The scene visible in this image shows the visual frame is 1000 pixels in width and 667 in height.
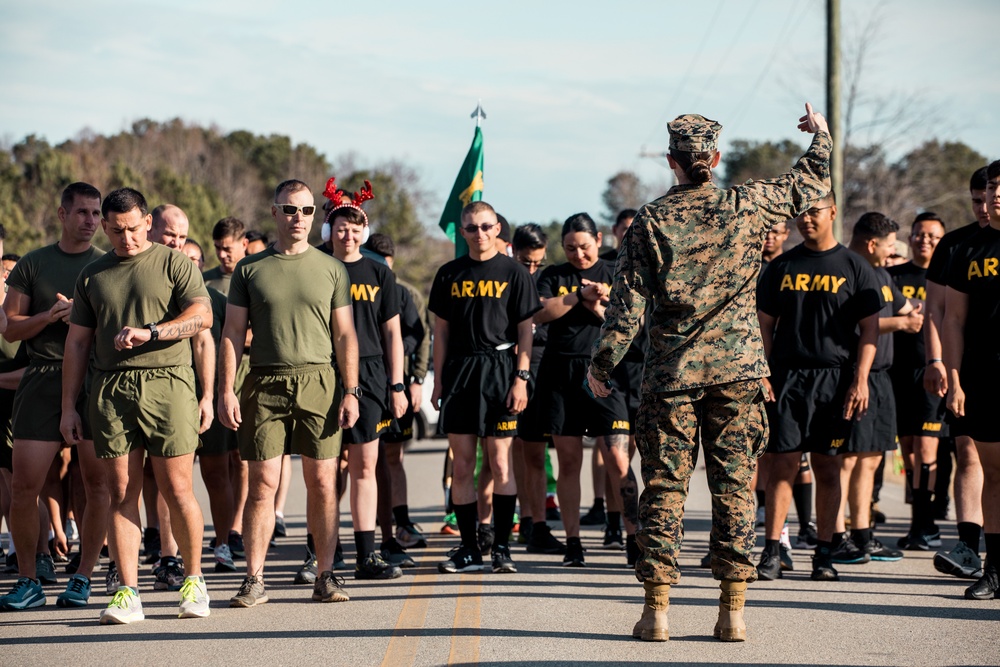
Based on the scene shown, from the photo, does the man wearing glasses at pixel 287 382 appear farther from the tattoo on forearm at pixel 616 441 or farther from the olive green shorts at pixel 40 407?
the tattoo on forearm at pixel 616 441

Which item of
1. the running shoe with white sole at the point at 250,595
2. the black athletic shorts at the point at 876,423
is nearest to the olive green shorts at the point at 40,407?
the running shoe with white sole at the point at 250,595

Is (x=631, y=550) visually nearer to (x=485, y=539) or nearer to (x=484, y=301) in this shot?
(x=485, y=539)

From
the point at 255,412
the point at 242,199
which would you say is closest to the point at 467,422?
the point at 255,412

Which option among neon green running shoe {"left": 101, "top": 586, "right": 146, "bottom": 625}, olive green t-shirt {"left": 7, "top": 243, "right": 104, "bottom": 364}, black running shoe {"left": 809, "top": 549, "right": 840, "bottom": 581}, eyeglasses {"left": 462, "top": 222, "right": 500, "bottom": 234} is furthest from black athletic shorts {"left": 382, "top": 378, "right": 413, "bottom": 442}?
black running shoe {"left": 809, "top": 549, "right": 840, "bottom": 581}

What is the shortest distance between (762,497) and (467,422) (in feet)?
10.5

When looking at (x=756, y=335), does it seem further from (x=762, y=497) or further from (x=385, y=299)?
(x=762, y=497)

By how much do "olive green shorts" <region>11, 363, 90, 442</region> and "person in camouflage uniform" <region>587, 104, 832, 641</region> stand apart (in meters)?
3.71

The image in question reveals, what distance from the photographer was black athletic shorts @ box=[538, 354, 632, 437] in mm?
9359

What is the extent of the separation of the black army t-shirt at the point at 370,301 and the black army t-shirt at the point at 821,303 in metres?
2.76

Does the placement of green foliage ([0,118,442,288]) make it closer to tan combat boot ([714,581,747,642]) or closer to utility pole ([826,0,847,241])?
utility pole ([826,0,847,241])

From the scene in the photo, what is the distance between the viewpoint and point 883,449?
30.1ft

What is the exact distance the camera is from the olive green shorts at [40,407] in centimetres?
809

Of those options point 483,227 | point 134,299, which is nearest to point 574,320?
point 483,227

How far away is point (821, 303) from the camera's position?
863 cm
